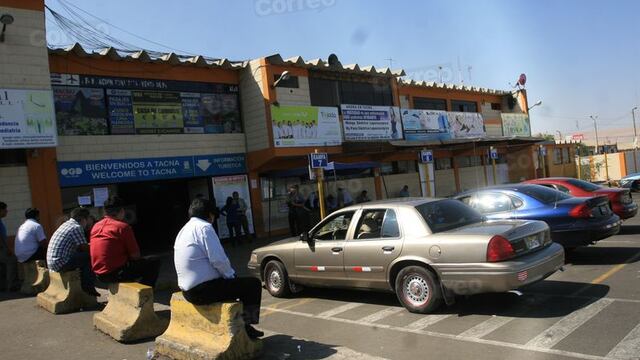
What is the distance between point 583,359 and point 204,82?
14448 mm

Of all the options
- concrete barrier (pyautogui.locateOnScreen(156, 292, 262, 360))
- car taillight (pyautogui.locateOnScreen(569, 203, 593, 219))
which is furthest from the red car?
concrete barrier (pyautogui.locateOnScreen(156, 292, 262, 360))

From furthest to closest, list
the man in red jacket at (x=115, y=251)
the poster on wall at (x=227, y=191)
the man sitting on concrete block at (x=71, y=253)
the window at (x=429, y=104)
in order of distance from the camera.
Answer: the window at (x=429, y=104)
the poster on wall at (x=227, y=191)
the man sitting on concrete block at (x=71, y=253)
the man in red jacket at (x=115, y=251)

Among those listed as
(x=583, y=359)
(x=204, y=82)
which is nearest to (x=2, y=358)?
(x=583, y=359)

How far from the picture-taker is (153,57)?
1586 centimetres

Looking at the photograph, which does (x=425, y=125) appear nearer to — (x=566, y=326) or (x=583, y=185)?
(x=583, y=185)

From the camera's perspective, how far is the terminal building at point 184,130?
504 inches

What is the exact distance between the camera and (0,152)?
12.8m

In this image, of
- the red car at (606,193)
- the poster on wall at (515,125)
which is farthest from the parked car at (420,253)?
the poster on wall at (515,125)

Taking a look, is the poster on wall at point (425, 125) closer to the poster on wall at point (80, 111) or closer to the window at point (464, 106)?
the window at point (464, 106)

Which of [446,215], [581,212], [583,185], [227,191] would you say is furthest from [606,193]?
[227,191]

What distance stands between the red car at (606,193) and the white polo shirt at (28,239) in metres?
10.1

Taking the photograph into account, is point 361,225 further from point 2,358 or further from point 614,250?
point 614,250

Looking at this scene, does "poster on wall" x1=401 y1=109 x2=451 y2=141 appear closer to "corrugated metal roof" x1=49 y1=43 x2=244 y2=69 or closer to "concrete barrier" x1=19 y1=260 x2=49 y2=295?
"corrugated metal roof" x1=49 y1=43 x2=244 y2=69

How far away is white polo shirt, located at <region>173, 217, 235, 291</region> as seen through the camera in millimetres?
5289
